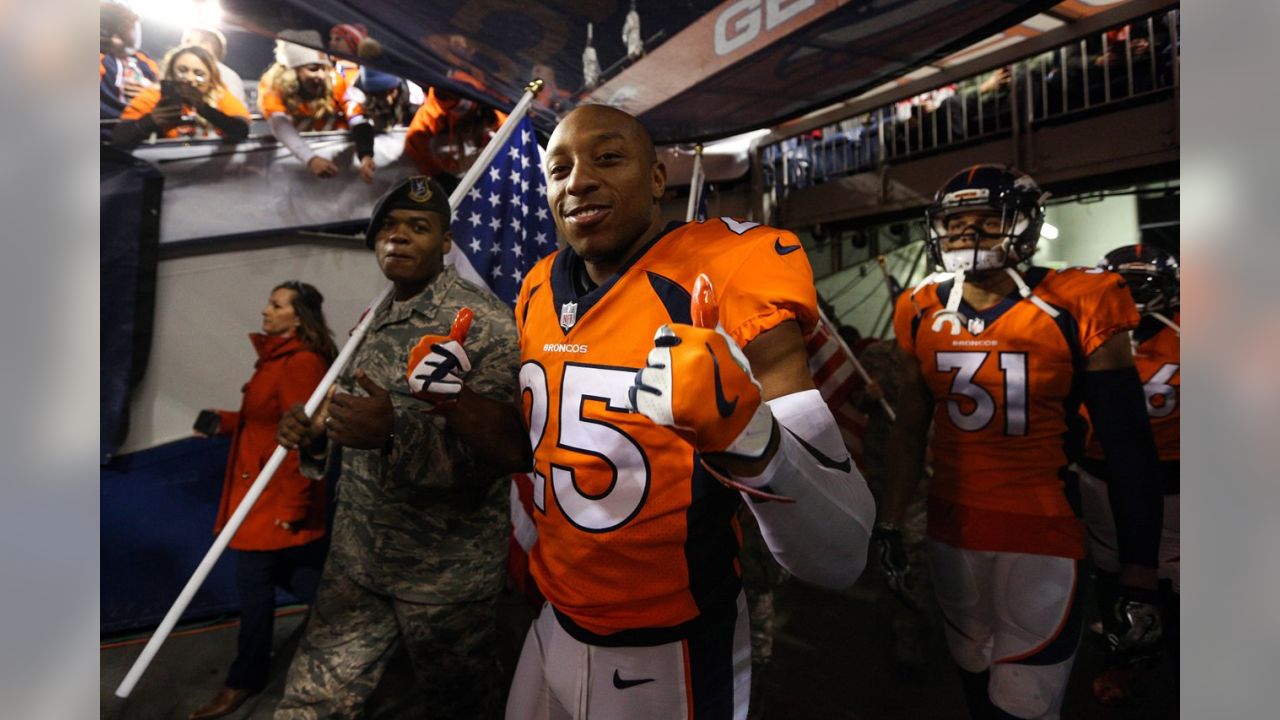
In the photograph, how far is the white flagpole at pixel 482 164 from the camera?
3002mm

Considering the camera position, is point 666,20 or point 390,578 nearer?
point 390,578

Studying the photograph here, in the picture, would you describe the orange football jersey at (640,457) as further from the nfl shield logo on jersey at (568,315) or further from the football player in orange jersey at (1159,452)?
the football player in orange jersey at (1159,452)

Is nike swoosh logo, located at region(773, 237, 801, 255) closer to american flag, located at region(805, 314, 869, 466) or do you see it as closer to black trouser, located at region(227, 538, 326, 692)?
american flag, located at region(805, 314, 869, 466)

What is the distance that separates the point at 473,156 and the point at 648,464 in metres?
4.39

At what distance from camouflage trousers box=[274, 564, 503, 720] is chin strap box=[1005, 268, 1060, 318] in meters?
2.39

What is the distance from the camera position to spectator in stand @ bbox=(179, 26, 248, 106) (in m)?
4.61

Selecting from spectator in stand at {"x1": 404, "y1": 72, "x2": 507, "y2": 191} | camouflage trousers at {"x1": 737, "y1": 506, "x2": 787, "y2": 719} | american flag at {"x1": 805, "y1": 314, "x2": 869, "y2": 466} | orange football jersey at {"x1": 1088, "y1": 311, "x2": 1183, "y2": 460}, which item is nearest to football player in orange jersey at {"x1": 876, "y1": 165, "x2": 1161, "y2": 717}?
american flag at {"x1": 805, "y1": 314, "x2": 869, "y2": 466}

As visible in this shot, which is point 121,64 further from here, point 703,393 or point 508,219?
point 703,393

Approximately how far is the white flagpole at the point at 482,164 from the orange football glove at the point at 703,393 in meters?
2.11
